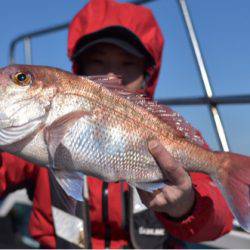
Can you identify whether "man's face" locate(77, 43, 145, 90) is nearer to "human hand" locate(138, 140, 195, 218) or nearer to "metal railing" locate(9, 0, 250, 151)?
"metal railing" locate(9, 0, 250, 151)

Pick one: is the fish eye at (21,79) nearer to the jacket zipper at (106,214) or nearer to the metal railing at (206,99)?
the jacket zipper at (106,214)

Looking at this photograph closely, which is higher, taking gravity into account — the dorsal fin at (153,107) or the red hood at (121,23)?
the red hood at (121,23)

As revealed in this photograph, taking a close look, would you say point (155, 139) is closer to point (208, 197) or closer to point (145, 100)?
point (145, 100)

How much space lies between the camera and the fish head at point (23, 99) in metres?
1.65

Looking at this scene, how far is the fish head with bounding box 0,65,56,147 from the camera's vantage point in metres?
1.65

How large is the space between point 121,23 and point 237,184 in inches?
59.9

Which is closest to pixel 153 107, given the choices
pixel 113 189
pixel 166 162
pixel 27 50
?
pixel 166 162

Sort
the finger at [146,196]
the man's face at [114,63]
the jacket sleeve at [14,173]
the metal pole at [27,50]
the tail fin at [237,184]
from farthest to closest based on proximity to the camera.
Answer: the metal pole at [27,50] → the man's face at [114,63] → the jacket sleeve at [14,173] → the finger at [146,196] → the tail fin at [237,184]

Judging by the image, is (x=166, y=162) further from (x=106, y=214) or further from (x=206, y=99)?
(x=206, y=99)

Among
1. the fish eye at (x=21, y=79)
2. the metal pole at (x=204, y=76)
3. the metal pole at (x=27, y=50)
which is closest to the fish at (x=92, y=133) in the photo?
the fish eye at (x=21, y=79)

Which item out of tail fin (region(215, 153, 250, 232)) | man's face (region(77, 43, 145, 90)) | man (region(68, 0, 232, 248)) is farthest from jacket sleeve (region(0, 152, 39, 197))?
tail fin (region(215, 153, 250, 232))

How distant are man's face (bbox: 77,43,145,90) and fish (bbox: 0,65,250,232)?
0.96m

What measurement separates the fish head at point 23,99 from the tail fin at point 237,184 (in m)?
0.70

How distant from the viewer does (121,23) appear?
3014 mm
